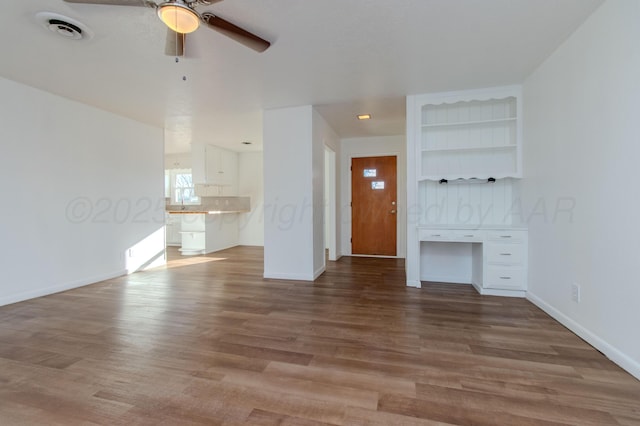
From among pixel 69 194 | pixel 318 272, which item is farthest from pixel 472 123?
pixel 69 194

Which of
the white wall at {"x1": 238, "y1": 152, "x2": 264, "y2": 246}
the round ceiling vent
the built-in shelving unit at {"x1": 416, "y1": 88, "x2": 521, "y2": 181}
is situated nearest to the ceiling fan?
the round ceiling vent

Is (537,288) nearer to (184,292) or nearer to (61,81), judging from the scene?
(184,292)

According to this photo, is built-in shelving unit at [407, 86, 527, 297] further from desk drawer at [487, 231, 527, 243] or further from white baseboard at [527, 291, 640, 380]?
white baseboard at [527, 291, 640, 380]

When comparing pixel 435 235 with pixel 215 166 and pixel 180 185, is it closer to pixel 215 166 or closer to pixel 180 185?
pixel 215 166

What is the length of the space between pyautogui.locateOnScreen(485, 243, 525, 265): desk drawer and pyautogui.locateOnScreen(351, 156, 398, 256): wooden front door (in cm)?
245

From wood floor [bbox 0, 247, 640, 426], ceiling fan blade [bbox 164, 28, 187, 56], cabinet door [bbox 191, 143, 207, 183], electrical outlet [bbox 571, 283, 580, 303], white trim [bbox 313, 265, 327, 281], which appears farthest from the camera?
cabinet door [bbox 191, 143, 207, 183]

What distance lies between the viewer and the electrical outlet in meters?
2.32

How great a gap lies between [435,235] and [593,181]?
5.37 ft

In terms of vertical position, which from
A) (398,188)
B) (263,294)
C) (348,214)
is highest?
(398,188)

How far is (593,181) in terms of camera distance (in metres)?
2.13

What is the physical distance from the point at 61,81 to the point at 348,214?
470 cm

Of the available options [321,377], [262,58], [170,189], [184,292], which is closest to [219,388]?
[321,377]

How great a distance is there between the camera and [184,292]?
353cm

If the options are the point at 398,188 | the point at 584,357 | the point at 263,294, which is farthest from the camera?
the point at 398,188
